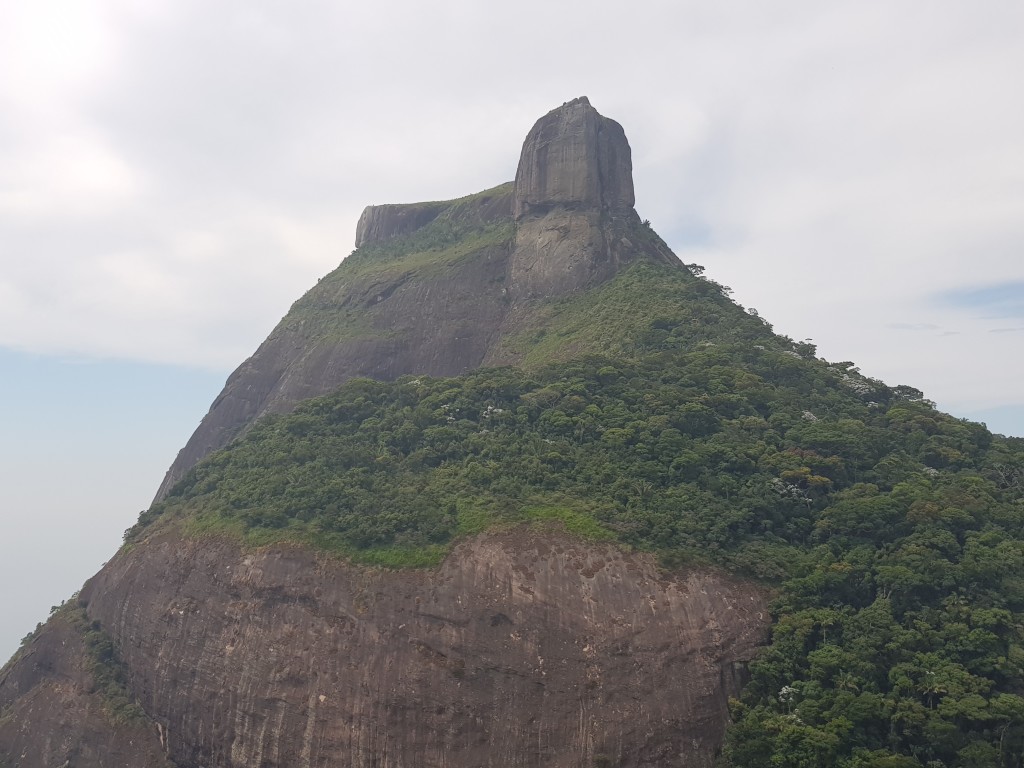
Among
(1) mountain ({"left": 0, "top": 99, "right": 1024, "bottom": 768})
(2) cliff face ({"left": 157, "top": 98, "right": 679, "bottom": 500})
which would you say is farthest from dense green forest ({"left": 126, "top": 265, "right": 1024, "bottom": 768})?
(2) cliff face ({"left": 157, "top": 98, "right": 679, "bottom": 500})

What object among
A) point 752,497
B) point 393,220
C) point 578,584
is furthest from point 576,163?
point 578,584

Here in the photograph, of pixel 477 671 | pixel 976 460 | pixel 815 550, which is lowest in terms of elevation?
pixel 477 671

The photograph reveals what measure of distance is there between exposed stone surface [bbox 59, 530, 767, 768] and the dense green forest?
152cm

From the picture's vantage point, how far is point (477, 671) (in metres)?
32.7

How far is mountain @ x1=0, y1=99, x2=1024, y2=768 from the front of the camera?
29922 mm

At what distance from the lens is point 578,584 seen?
33.6m

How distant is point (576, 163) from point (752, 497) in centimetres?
3717

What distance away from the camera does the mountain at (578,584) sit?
1178 inches

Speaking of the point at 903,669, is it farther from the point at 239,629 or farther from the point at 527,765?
the point at 239,629

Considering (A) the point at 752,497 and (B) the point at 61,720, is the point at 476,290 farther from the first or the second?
(B) the point at 61,720

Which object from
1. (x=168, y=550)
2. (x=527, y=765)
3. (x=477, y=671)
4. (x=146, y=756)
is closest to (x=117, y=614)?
(x=168, y=550)

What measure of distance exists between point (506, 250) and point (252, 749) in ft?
145

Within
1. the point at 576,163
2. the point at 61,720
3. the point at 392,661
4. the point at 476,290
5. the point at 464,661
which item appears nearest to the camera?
the point at 464,661

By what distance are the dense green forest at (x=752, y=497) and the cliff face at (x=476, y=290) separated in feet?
30.2
